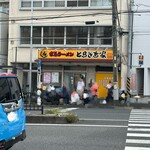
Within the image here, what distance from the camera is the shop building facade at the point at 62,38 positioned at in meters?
32.0

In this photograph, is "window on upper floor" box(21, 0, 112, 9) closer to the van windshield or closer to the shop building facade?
the shop building facade

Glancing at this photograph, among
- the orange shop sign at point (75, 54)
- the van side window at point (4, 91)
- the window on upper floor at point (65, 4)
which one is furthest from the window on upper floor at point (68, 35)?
the van side window at point (4, 91)

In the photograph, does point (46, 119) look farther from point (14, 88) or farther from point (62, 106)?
point (62, 106)

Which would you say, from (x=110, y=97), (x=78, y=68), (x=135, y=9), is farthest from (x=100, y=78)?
(x=135, y=9)

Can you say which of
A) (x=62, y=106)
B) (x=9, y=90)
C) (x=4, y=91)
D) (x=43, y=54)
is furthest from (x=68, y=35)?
(x=4, y=91)

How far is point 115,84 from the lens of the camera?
26984 millimetres

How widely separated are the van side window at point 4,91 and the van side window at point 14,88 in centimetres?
17

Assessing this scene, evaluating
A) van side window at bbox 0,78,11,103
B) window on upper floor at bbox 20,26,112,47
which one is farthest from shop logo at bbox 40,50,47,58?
van side window at bbox 0,78,11,103

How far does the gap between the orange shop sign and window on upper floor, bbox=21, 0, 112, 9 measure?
4.16 m

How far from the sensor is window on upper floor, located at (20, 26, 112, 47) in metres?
32.6

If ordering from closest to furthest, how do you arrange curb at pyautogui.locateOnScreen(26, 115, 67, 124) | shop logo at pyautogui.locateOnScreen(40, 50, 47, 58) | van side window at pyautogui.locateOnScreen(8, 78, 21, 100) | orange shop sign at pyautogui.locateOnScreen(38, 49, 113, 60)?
van side window at pyautogui.locateOnScreen(8, 78, 21, 100), curb at pyautogui.locateOnScreen(26, 115, 67, 124), orange shop sign at pyautogui.locateOnScreen(38, 49, 113, 60), shop logo at pyautogui.locateOnScreen(40, 50, 47, 58)

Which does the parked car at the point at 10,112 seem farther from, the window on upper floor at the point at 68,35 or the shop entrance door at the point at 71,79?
the shop entrance door at the point at 71,79

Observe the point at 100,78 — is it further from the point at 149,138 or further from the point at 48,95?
the point at 149,138

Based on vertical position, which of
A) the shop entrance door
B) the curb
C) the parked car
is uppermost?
the shop entrance door
